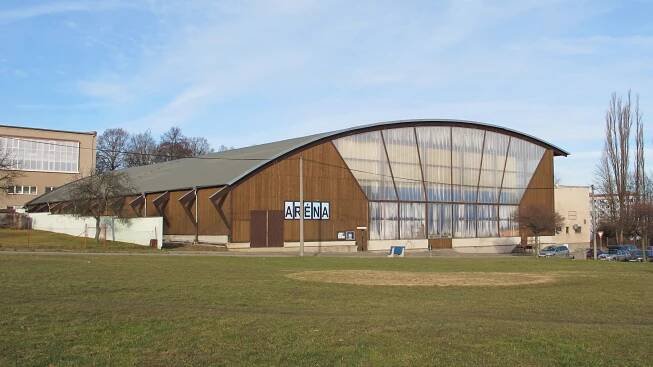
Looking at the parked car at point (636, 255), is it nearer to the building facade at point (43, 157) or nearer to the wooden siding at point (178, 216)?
the wooden siding at point (178, 216)

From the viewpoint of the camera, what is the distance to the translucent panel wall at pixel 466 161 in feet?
243

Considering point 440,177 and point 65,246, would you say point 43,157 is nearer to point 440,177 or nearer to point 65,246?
point 65,246

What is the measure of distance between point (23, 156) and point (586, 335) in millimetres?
99038

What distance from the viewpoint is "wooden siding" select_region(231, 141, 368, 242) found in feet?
191

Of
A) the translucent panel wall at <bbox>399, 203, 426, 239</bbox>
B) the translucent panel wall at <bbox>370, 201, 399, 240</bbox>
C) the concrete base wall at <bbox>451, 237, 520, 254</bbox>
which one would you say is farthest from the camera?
the concrete base wall at <bbox>451, 237, 520, 254</bbox>

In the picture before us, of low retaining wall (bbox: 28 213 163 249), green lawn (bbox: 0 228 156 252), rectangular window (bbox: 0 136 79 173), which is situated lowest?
green lawn (bbox: 0 228 156 252)

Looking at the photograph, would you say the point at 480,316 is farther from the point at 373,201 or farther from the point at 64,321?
the point at 373,201

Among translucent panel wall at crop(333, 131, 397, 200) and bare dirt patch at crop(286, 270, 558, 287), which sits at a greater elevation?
translucent panel wall at crop(333, 131, 397, 200)

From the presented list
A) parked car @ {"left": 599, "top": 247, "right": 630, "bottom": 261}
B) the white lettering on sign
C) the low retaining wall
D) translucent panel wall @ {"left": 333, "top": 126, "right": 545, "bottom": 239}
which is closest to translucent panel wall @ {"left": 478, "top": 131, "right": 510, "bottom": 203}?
translucent panel wall @ {"left": 333, "top": 126, "right": 545, "bottom": 239}

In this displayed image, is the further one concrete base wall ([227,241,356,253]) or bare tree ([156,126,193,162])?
bare tree ([156,126,193,162])

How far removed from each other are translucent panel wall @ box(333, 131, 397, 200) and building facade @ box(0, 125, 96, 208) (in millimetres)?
51119

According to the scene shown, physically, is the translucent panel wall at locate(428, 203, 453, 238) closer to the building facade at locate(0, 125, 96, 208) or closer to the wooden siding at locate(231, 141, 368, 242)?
the wooden siding at locate(231, 141, 368, 242)

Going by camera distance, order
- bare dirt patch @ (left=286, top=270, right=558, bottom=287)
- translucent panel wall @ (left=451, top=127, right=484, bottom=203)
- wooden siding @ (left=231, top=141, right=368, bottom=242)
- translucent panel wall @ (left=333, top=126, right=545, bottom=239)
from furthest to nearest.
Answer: translucent panel wall @ (left=451, top=127, right=484, bottom=203)
translucent panel wall @ (left=333, top=126, right=545, bottom=239)
wooden siding @ (left=231, top=141, right=368, bottom=242)
bare dirt patch @ (left=286, top=270, right=558, bottom=287)

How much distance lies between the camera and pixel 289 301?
60.1 feet
